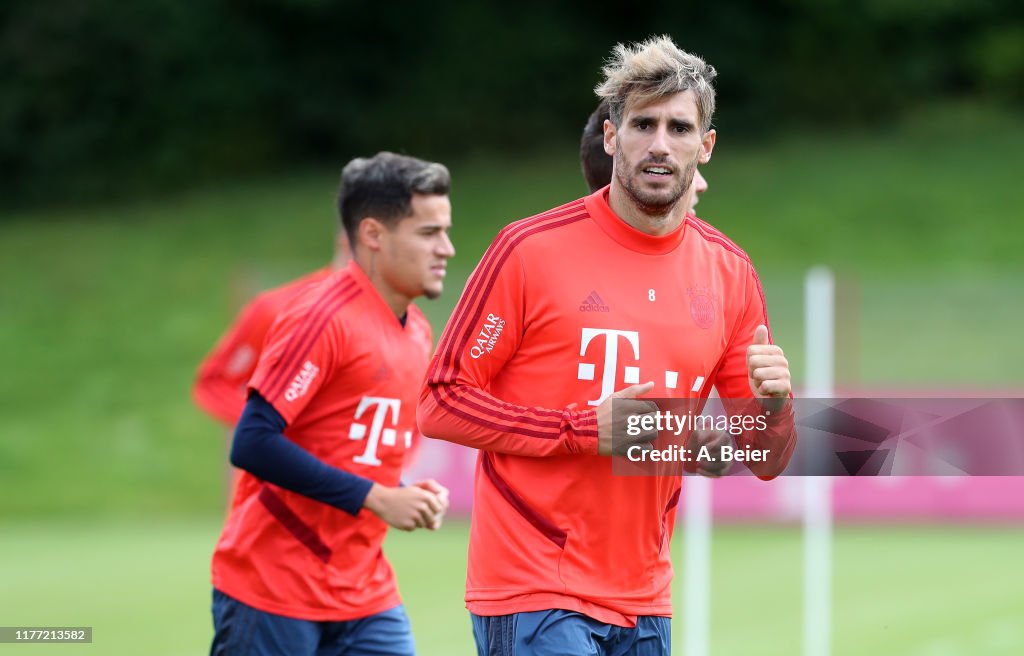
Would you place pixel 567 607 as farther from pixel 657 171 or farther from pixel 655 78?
pixel 655 78

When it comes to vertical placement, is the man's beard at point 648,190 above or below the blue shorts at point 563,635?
above

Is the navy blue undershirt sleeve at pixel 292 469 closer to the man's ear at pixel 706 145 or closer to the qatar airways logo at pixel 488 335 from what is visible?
the qatar airways logo at pixel 488 335

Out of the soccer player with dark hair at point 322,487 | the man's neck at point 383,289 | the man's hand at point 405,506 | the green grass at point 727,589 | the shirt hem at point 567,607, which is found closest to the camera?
the shirt hem at point 567,607

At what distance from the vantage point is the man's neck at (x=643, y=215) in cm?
443

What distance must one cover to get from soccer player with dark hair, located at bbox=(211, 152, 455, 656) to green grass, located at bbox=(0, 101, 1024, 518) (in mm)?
9938

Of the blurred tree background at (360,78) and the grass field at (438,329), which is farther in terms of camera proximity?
the blurred tree background at (360,78)

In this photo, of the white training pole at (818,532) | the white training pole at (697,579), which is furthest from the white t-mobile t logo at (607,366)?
the white training pole at (697,579)

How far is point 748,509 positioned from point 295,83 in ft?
67.7

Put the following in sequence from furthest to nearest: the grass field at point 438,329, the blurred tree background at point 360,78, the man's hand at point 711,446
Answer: the blurred tree background at point 360,78, the grass field at point 438,329, the man's hand at point 711,446

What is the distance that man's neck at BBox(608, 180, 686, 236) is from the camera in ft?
14.5

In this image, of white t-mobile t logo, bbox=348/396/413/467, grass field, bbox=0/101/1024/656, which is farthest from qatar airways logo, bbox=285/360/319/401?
grass field, bbox=0/101/1024/656

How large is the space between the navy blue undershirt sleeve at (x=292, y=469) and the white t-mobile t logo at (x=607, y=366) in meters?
1.14

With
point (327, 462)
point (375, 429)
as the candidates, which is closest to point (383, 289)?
point (375, 429)

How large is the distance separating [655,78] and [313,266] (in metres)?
18.9
